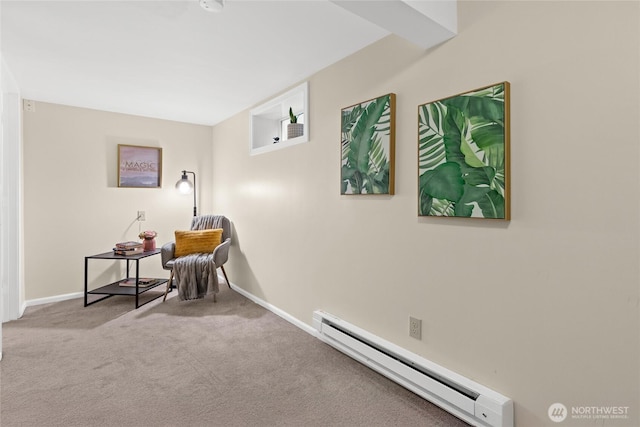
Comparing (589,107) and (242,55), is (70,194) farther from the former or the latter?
(589,107)

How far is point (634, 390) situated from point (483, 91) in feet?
4.55

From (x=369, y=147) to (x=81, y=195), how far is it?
11.4ft

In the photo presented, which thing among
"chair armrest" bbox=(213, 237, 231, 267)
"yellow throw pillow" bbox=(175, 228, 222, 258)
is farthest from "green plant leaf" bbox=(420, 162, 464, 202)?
"yellow throw pillow" bbox=(175, 228, 222, 258)

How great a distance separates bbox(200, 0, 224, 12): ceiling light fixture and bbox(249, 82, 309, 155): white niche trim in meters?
1.13

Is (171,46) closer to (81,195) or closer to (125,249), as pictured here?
(125,249)

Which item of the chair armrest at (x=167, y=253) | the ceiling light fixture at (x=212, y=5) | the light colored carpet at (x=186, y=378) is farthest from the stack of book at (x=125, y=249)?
the ceiling light fixture at (x=212, y=5)

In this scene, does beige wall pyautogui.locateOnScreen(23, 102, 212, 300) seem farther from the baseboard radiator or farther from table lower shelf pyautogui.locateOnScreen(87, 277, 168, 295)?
the baseboard radiator

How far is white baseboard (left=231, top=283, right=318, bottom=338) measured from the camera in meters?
2.84

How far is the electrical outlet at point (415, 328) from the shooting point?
6.56 ft

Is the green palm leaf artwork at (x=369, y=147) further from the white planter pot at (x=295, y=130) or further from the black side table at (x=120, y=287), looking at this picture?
the black side table at (x=120, y=287)

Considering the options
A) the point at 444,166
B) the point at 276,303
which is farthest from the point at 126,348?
the point at 444,166

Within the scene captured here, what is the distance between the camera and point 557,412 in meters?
1.43

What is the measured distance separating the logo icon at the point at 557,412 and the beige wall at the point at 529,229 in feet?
0.08

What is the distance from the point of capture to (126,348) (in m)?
2.53
